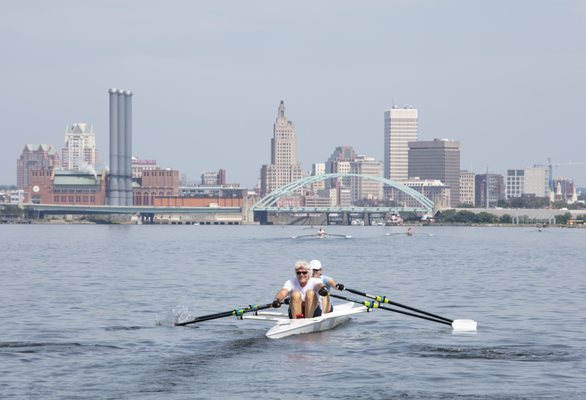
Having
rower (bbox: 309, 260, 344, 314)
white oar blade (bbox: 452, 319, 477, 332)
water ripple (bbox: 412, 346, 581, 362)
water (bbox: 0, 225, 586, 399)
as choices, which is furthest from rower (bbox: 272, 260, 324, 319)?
white oar blade (bbox: 452, 319, 477, 332)

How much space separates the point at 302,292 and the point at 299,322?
65 cm

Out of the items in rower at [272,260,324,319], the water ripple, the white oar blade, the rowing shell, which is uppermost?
rower at [272,260,324,319]

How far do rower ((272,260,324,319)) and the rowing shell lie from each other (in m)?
0.22

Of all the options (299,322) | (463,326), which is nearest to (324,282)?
(299,322)

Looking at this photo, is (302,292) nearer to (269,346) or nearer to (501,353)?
(269,346)

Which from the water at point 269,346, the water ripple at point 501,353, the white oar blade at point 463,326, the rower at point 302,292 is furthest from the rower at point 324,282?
the white oar blade at point 463,326

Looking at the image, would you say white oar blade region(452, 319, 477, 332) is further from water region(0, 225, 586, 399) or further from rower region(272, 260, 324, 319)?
rower region(272, 260, 324, 319)

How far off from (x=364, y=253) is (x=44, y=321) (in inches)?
2005

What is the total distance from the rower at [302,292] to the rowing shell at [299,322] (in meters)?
0.22

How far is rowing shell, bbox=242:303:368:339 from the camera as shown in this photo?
24859 millimetres

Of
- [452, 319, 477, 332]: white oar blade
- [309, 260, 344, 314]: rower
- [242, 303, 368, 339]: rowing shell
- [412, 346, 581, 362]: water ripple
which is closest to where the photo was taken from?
[412, 346, 581, 362]: water ripple

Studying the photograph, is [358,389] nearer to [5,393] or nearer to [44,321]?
[5,393]

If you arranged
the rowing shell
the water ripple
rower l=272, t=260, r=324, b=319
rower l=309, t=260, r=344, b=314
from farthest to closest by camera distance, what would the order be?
rower l=309, t=260, r=344, b=314, the rowing shell, rower l=272, t=260, r=324, b=319, the water ripple

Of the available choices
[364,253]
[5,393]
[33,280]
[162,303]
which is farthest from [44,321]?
[364,253]
